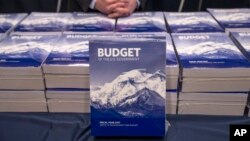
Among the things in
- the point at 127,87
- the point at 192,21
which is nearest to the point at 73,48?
the point at 127,87

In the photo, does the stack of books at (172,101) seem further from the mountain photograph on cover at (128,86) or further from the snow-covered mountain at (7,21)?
the snow-covered mountain at (7,21)

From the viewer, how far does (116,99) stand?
2.47 feet

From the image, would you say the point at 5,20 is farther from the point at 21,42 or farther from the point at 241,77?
the point at 241,77

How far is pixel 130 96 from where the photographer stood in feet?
2.47

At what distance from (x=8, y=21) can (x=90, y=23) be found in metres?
0.29

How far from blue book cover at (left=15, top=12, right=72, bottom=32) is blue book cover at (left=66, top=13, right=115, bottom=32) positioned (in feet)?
0.09

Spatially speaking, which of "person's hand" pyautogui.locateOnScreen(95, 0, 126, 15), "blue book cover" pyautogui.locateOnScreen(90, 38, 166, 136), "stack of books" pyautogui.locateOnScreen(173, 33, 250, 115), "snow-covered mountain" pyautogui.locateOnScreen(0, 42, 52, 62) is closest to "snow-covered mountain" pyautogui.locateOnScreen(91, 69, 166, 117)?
"blue book cover" pyautogui.locateOnScreen(90, 38, 166, 136)

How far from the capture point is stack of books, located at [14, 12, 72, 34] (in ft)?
3.66

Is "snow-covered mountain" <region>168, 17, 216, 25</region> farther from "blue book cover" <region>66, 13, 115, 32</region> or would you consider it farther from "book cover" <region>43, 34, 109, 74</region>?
"book cover" <region>43, 34, 109, 74</region>

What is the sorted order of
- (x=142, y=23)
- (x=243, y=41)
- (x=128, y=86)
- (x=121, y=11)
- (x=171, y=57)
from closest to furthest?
1. (x=128, y=86)
2. (x=171, y=57)
3. (x=243, y=41)
4. (x=142, y=23)
5. (x=121, y=11)

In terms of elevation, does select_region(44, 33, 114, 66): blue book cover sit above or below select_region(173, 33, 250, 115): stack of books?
above

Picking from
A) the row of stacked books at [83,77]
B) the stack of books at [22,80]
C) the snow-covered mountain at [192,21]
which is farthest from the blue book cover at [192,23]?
the stack of books at [22,80]

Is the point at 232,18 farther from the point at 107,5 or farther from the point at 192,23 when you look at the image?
the point at 107,5

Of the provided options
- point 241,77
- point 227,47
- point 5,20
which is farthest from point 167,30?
point 5,20
